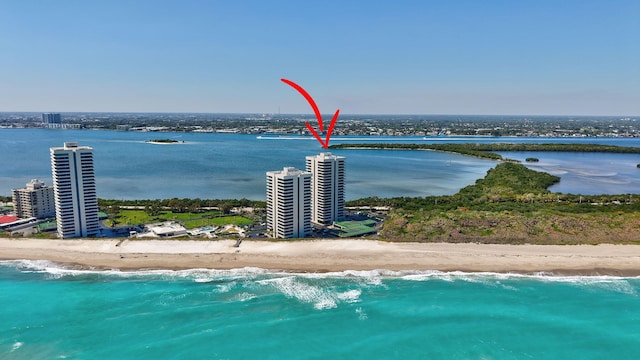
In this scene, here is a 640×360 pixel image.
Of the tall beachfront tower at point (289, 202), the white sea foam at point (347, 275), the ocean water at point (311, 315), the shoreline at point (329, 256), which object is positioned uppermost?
the tall beachfront tower at point (289, 202)

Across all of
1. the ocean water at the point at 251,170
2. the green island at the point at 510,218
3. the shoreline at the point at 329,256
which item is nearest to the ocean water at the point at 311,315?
the shoreline at the point at 329,256

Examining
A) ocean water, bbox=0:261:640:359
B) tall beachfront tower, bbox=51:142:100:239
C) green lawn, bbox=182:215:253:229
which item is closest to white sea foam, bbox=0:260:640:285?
ocean water, bbox=0:261:640:359

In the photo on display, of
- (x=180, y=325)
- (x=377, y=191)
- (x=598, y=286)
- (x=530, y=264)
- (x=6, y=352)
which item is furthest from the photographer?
(x=377, y=191)

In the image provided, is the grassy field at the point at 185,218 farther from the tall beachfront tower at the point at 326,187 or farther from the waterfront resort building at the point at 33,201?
the tall beachfront tower at the point at 326,187

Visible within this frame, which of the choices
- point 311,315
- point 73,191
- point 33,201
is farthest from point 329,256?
point 33,201

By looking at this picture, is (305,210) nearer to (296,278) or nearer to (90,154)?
(296,278)

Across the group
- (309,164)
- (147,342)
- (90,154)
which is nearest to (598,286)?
(309,164)

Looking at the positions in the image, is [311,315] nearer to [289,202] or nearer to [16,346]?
[289,202]
